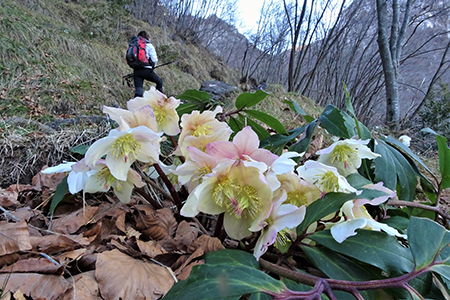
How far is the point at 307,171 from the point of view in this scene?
1.33 feet

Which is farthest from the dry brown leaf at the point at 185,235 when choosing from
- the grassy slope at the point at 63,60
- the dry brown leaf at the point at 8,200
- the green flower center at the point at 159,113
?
the grassy slope at the point at 63,60

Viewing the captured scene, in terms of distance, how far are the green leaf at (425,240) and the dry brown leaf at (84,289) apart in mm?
416

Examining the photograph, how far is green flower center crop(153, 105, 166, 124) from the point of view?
0.54 meters

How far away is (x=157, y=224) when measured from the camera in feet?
1.69

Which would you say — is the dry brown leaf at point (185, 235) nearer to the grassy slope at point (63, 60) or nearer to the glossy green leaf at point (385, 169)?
the glossy green leaf at point (385, 169)

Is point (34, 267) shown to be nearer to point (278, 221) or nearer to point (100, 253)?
point (100, 253)

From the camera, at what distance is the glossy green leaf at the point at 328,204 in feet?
1.12

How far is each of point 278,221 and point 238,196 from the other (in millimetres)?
63

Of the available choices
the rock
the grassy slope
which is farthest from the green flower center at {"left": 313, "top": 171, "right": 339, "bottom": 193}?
the rock

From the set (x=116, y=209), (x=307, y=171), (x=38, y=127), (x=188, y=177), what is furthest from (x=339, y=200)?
(x=38, y=127)

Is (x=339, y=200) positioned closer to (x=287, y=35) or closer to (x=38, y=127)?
(x=38, y=127)

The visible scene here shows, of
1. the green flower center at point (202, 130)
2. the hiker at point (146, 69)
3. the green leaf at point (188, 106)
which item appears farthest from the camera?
the hiker at point (146, 69)

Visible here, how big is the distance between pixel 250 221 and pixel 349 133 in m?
0.33

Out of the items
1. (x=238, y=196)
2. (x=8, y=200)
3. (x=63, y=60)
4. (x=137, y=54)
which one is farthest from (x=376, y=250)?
(x=63, y=60)
